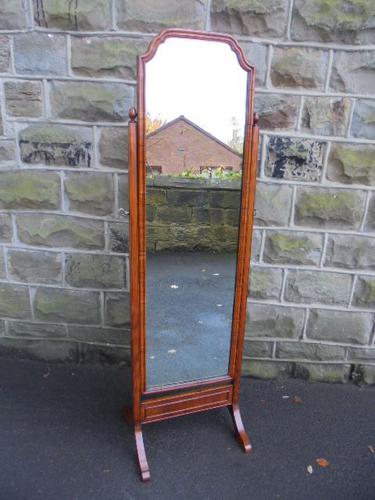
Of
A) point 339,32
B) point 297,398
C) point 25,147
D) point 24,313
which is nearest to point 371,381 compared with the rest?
point 297,398

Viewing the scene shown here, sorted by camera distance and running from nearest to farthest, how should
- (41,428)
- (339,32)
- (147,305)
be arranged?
(147,305) < (339,32) < (41,428)

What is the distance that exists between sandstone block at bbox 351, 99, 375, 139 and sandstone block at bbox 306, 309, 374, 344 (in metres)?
1.10

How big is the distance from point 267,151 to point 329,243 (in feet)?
2.24

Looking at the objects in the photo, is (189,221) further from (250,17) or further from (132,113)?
(250,17)

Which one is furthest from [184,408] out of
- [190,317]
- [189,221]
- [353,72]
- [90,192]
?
[353,72]

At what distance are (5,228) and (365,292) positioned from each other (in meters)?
2.33

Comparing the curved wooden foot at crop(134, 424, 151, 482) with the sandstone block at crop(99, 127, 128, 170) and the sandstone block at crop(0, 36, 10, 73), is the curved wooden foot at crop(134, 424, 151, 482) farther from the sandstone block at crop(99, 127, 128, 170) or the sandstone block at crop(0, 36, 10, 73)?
the sandstone block at crop(0, 36, 10, 73)

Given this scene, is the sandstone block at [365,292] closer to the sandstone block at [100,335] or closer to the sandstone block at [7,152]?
the sandstone block at [100,335]

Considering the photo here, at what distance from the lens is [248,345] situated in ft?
8.34

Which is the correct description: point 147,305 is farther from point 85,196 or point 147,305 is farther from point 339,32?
point 339,32

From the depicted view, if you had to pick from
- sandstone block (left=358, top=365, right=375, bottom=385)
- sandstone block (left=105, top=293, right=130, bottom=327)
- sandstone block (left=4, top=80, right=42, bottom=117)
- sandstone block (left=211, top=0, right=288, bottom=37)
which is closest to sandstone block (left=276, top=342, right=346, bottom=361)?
sandstone block (left=358, top=365, right=375, bottom=385)

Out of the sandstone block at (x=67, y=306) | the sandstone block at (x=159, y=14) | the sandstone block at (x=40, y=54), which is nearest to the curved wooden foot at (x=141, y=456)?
the sandstone block at (x=67, y=306)

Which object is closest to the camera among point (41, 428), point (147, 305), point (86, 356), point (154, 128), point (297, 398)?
point (154, 128)

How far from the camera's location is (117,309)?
251 cm
